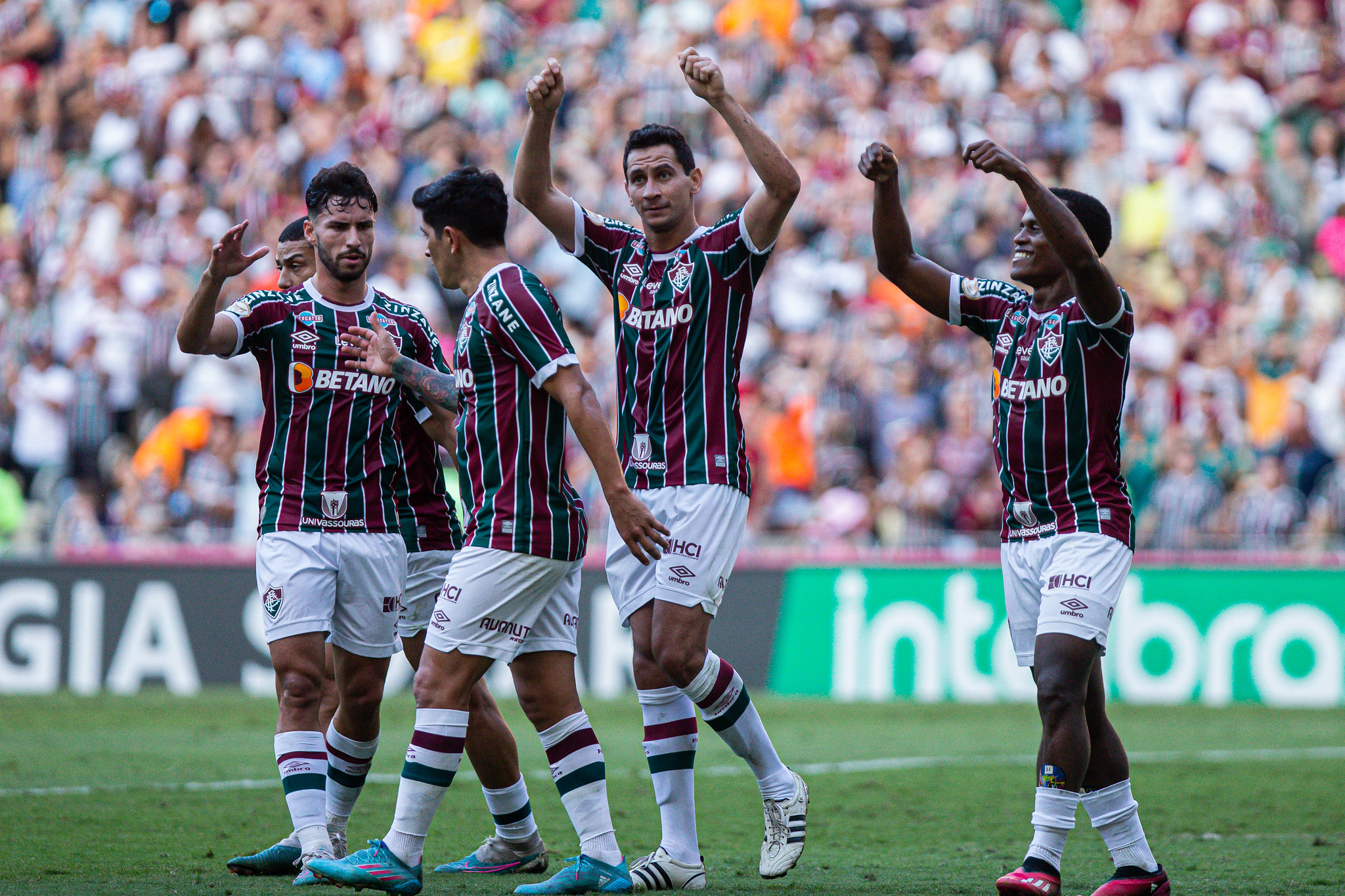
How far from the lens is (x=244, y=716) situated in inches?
500

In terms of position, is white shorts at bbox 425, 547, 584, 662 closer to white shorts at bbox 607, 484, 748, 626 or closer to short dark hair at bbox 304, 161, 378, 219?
white shorts at bbox 607, 484, 748, 626

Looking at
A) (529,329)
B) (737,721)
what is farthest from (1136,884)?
(529,329)

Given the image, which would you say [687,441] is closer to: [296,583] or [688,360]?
[688,360]

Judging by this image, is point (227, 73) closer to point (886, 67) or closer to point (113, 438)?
point (113, 438)

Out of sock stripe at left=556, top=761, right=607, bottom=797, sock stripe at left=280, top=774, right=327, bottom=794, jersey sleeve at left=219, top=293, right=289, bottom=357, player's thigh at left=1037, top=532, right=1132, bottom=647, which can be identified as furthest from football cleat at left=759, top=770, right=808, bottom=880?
jersey sleeve at left=219, top=293, right=289, bottom=357

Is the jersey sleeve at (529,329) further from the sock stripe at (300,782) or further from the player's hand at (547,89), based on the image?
the sock stripe at (300,782)

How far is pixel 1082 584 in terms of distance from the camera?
19.1 feet

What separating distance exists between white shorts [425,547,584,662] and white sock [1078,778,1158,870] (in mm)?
2046

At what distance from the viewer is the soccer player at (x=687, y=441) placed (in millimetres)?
6145

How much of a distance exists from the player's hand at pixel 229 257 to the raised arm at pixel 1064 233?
8.66 ft

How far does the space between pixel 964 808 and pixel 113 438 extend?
37.3 feet

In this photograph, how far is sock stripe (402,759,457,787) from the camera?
18.5 feet

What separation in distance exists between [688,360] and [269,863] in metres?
2.40

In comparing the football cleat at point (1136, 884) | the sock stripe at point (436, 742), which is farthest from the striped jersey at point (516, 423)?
the football cleat at point (1136, 884)
